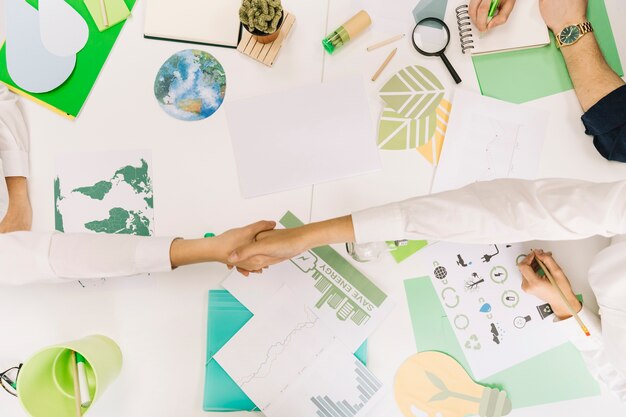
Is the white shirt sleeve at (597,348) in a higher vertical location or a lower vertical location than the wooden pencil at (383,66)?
lower

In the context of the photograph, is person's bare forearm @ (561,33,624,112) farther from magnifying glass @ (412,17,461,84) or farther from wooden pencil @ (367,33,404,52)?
wooden pencil @ (367,33,404,52)

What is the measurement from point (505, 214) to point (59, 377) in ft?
3.15

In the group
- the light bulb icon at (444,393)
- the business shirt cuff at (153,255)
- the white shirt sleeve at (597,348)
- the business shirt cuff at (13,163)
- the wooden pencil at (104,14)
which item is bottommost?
the light bulb icon at (444,393)

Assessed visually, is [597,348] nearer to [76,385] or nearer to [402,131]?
[402,131]

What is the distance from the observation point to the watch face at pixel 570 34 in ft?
3.54

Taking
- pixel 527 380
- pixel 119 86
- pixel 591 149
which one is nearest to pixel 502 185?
pixel 591 149

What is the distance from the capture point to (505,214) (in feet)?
3.04

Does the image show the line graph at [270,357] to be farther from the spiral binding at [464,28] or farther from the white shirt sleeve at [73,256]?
the spiral binding at [464,28]

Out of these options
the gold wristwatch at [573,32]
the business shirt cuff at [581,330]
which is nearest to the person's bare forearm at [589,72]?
the gold wristwatch at [573,32]

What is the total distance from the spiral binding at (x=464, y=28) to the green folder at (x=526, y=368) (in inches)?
23.6

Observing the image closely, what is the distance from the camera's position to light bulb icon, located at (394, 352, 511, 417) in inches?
40.1

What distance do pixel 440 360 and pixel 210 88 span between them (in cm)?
A: 84

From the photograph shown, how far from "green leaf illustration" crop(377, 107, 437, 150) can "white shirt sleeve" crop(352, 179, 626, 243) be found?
19cm

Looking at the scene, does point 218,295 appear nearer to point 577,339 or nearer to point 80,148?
point 80,148
